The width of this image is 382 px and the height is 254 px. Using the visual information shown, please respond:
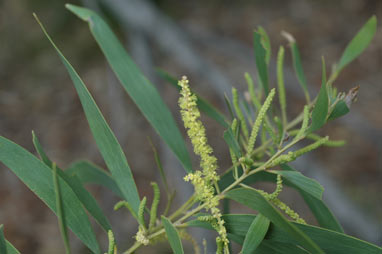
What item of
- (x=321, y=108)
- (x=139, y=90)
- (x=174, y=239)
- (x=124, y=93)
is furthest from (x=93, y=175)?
(x=124, y=93)

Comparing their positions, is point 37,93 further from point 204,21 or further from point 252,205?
point 252,205

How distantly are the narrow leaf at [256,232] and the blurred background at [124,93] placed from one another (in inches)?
59.0

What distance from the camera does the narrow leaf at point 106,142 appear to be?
0.50 metres

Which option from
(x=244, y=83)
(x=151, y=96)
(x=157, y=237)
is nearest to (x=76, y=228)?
(x=157, y=237)

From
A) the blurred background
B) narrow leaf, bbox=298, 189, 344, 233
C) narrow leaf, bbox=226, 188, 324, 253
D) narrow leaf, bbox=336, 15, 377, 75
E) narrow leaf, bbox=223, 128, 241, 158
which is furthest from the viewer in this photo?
the blurred background

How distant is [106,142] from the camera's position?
0.53 m

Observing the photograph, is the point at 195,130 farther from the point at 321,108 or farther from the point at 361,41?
the point at 361,41

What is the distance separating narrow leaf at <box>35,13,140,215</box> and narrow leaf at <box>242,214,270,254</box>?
171mm

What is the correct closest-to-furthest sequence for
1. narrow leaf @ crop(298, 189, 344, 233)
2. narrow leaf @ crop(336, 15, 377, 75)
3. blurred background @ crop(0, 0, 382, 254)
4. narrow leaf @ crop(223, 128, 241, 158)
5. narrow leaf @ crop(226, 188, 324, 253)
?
narrow leaf @ crop(226, 188, 324, 253) → narrow leaf @ crop(223, 128, 241, 158) → narrow leaf @ crop(298, 189, 344, 233) → narrow leaf @ crop(336, 15, 377, 75) → blurred background @ crop(0, 0, 382, 254)

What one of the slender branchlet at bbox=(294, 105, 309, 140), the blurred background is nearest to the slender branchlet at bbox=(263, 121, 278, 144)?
the slender branchlet at bbox=(294, 105, 309, 140)

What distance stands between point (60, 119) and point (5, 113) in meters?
0.33

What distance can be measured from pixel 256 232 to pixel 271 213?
0.06m

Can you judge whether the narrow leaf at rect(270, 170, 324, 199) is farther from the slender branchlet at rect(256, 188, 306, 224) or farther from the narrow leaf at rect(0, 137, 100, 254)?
the narrow leaf at rect(0, 137, 100, 254)

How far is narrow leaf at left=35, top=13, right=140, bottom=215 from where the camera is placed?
19.8 inches
